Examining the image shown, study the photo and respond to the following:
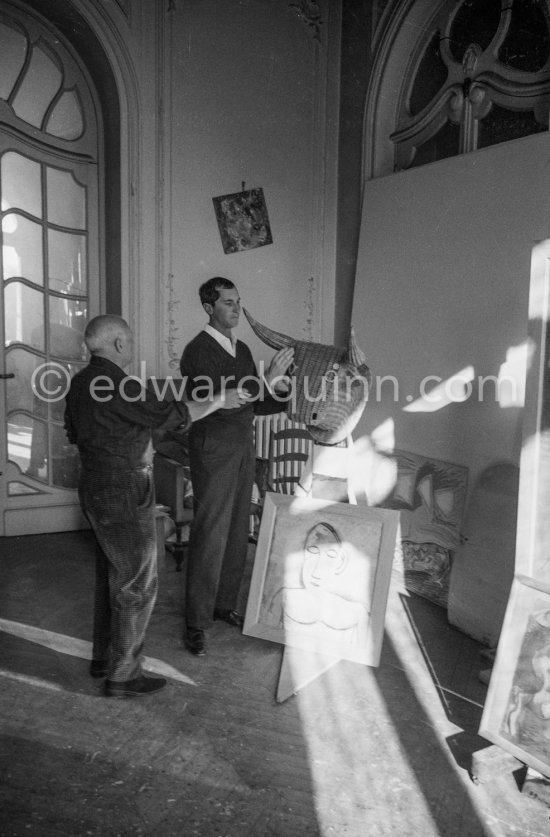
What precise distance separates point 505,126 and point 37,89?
278 centimetres

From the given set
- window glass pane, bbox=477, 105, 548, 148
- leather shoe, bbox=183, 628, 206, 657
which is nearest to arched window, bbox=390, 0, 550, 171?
window glass pane, bbox=477, 105, 548, 148

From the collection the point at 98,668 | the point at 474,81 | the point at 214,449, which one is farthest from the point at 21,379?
the point at 474,81

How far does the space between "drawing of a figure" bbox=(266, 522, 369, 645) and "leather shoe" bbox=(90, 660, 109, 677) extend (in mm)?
669

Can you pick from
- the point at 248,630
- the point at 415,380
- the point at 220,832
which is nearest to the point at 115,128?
the point at 415,380

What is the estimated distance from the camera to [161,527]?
4012 millimetres

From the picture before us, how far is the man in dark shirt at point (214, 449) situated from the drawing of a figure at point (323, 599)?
12.5 inches

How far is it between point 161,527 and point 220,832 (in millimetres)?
2223

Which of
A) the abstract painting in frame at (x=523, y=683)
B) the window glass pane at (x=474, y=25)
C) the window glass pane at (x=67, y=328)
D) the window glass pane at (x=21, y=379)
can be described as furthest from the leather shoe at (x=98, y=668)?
the window glass pane at (x=474, y=25)

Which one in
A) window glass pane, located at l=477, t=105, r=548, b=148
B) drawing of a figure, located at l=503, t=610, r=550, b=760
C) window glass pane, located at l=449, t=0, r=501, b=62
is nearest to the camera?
drawing of a figure, located at l=503, t=610, r=550, b=760

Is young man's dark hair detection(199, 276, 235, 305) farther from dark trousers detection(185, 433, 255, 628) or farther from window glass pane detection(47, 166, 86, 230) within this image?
window glass pane detection(47, 166, 86, 230)

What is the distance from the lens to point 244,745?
231 cm

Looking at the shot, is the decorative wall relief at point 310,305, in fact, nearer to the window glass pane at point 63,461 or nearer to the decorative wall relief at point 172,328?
the decorative wall relief at point 172,328

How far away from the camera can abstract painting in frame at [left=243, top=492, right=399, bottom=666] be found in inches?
108

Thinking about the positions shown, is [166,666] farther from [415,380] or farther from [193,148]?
[193,148]
